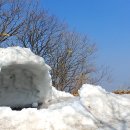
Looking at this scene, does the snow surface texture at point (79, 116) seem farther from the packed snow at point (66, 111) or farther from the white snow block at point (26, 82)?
the white snow block at point (26, 82)

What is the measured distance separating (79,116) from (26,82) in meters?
4.13

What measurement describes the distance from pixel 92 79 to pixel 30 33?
706 cm

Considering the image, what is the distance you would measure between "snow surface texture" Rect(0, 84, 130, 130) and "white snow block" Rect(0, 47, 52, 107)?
190 cm

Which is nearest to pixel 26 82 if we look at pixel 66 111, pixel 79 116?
pixel 66 111

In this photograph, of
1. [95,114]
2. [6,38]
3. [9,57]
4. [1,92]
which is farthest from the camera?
[6,38]

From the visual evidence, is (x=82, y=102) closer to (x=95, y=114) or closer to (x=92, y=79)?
(x=95, y=114)

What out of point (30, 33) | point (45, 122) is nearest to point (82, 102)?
point (45, 122)

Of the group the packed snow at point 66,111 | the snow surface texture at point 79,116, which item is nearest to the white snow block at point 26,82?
the packed snow at point 66,111

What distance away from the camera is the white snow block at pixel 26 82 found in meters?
9.16

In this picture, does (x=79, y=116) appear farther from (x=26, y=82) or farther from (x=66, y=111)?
(x=26, y=82)

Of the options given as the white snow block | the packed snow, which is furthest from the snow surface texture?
the white snow block

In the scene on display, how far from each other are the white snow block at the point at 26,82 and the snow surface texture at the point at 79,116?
6.22 ft

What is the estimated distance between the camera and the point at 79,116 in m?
6.66

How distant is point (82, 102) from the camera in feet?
24.3
